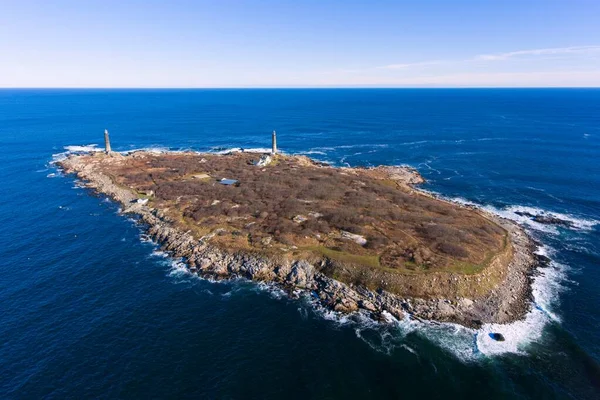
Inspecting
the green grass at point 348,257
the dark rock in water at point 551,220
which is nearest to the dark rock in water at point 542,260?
the dark rock in water at point 551,220

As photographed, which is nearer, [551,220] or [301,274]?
[301,274]

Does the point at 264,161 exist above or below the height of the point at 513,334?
above

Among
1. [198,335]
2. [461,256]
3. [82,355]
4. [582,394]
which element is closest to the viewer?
[582,394]

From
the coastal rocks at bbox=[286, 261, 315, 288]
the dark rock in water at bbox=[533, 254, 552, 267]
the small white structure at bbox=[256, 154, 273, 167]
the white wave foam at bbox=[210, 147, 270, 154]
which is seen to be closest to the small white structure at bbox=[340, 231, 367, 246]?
the coastal rocks at bbox=[286, 261, 315, 288]

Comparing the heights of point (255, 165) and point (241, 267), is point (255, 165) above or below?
above

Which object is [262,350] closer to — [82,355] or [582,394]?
[82,355]

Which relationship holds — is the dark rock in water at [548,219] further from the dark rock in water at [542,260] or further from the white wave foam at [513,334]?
the white wave foam at [513,334]

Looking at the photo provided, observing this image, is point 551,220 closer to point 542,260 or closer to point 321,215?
point 542,260

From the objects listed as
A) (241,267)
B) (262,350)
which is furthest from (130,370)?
(241,267)

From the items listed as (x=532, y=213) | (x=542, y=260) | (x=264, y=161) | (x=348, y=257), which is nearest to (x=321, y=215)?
Answer: (x=348, y=257)
